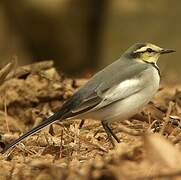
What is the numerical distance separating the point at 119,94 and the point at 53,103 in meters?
2.01

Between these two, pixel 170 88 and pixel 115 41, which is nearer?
pixel 170 88

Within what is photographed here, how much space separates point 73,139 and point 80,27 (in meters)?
13.8

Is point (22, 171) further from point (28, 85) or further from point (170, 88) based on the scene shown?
point (170, 88)

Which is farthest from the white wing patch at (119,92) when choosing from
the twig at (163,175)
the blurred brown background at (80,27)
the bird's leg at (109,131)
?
the blurred brown background at (80,27)

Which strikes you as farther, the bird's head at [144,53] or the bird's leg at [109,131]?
the bird's head at [144,53]

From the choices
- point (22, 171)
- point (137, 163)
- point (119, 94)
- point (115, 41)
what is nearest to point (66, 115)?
point (119, 94)

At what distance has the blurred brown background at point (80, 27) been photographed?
63.7ft

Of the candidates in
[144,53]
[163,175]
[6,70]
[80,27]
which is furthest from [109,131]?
[80,27]

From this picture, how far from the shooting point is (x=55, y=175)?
4.51 metres

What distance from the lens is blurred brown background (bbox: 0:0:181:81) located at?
1942 cm

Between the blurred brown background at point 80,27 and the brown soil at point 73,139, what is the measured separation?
10.4 m

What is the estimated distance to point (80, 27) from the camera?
2000 cm

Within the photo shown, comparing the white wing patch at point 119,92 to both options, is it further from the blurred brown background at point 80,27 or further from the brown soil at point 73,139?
the blurred brown background at point 80,27

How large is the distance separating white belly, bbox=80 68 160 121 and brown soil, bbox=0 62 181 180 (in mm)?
157
